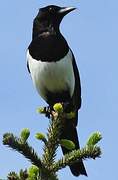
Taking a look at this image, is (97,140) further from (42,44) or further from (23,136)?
(42,44)

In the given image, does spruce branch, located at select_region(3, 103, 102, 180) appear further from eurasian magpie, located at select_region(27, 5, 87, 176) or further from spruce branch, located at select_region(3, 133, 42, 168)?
eurasian magpie, located at select_region(27, 5, 87, 176)

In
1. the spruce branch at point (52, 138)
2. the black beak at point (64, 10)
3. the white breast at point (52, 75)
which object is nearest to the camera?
the spruce branch at point (52, 138)

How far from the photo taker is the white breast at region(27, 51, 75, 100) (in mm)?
6219

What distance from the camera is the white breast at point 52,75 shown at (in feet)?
20.4

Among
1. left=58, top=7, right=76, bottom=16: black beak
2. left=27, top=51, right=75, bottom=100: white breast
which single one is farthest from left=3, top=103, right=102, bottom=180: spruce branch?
left=58, top=7, right=76, bottom=16: black beak

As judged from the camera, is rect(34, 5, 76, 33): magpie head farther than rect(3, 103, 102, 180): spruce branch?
Yes

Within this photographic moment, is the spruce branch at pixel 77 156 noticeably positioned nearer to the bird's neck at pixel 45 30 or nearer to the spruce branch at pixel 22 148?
the spruce branch at pixel 22 148

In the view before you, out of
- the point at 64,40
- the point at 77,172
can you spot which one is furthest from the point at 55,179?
the point at 64,40

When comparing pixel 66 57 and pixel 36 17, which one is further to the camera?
pixel 36 17

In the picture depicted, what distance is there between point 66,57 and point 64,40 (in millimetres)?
370

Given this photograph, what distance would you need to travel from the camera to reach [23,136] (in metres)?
2.90

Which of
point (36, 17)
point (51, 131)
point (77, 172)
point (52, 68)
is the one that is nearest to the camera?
point (51, 131)

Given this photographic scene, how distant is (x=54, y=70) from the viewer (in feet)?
20.4

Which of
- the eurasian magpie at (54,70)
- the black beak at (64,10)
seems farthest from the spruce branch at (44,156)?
the black beak at (64,10)
